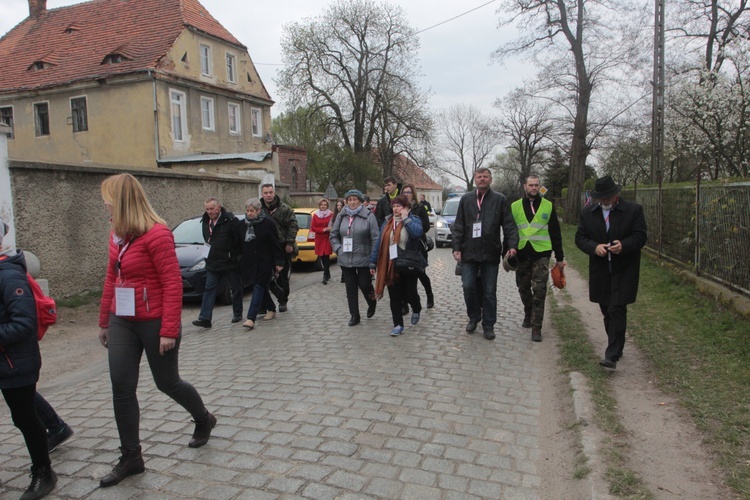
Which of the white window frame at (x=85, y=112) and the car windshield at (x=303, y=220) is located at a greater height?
the white window frame at (x=85, y=112)

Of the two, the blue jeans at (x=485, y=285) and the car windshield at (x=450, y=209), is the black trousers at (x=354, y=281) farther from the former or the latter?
the car windshield at (x=450, y=209)

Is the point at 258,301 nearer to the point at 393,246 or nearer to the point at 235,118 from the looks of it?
the point at 393,246

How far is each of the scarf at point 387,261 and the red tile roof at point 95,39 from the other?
22.8 metres

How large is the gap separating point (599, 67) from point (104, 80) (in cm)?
2367

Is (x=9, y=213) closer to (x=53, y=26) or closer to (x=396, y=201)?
(x=396, y=201)

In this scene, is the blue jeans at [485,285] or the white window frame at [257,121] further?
the white window frame at [257,121]

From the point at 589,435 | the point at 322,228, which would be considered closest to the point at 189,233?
the point at 322,228

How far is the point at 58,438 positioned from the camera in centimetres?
386

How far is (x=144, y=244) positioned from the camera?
344 centimetres

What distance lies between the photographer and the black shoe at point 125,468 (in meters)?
3.33

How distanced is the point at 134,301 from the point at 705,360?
5.13 metres

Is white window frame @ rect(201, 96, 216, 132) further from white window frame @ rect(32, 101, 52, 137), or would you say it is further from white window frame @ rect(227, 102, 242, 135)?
white window frame @ rect(32, 101, 52, 137)

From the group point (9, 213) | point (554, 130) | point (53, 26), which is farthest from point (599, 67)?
point (53, 26)

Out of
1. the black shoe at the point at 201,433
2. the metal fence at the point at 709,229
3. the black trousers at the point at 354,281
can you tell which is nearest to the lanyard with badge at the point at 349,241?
the black trousers at the point at 354,281
